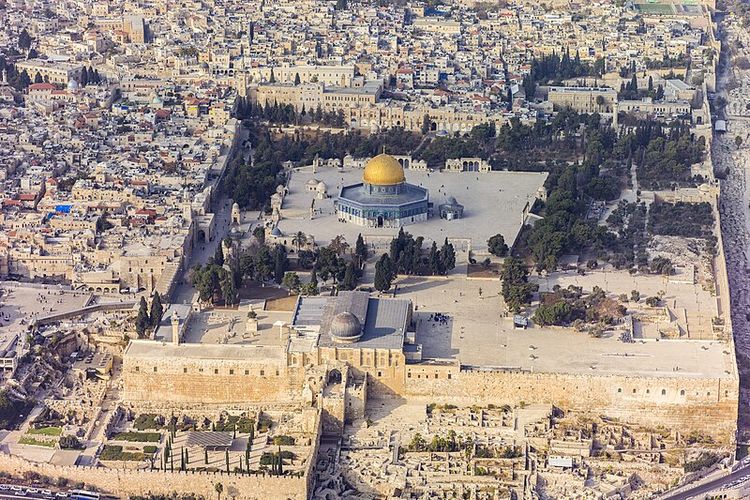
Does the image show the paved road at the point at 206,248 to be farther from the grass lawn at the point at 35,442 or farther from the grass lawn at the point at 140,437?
the grass lawn at the point at 35,442

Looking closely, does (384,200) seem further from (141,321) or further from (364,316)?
(141,321)

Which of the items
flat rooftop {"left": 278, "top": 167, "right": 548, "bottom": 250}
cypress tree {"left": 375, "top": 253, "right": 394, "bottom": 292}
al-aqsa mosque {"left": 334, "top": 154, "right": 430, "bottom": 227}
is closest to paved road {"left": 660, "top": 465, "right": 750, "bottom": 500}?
cypress tree {"left": 375, "top": 253, "right": 394, "bottom": 292}

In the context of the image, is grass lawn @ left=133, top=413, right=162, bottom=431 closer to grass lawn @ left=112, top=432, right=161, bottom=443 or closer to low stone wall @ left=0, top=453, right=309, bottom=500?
grass lawn @ left=112, top=432, right=161, bottom=443

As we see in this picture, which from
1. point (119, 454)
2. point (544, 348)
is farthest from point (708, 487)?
point (119, 454)

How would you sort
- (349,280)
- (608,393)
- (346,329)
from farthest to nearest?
1. (349,280)
2. (346,329)
3. (608,393)

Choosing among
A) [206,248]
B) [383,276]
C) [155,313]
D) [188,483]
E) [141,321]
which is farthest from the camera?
[206,248]

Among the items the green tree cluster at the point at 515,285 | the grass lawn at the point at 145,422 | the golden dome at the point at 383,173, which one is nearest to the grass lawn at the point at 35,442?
the grass lawn at the point at 145,422
